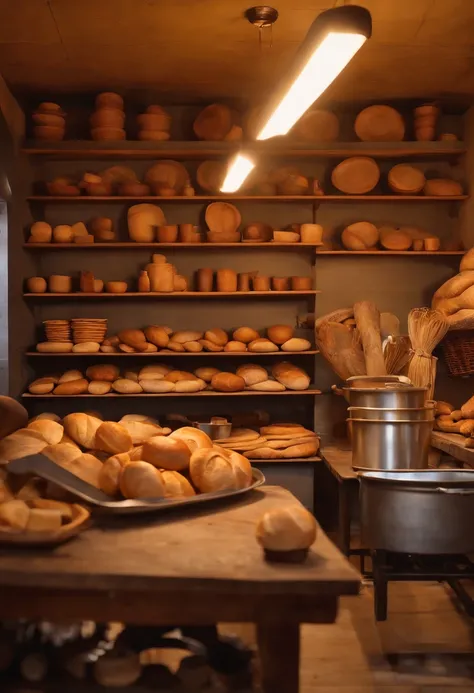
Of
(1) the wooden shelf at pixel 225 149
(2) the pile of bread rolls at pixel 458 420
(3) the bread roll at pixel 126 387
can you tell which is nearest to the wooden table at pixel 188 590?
(2) the pile of bread rolls at pixel 458 420

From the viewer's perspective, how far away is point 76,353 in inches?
201

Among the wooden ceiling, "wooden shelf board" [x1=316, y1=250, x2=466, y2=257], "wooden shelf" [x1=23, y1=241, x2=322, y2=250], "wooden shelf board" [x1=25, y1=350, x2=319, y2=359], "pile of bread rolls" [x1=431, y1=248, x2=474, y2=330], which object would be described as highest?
the wooden ceiling

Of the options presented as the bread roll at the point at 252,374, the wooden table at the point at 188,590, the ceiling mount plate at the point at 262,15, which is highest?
the ceiling mount plate at the point at 262,15

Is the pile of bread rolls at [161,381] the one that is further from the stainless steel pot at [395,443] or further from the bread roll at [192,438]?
the bread roll at [192,438]

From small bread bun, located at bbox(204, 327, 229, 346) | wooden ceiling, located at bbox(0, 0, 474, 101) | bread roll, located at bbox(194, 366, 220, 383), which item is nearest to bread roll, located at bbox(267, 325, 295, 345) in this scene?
small bread bun, located at bbox(204, 327, 229, 346)

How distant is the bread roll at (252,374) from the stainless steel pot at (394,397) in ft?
4.50

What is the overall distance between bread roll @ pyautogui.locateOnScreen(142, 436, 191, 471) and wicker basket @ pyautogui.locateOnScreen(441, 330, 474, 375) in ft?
10.3

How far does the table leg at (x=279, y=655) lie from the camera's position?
1.46 metres

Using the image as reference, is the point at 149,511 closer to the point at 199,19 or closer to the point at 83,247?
the point at 199,19

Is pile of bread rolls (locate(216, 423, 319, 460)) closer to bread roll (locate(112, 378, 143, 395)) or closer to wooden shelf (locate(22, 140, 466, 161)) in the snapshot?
bread roll (locate(112, 378, 143, 395))

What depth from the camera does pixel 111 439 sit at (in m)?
2.08

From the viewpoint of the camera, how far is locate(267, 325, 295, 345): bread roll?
208 inches

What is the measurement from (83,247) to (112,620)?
4.13 metres

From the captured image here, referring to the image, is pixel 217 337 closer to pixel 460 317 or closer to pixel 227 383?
pixel 227 383
